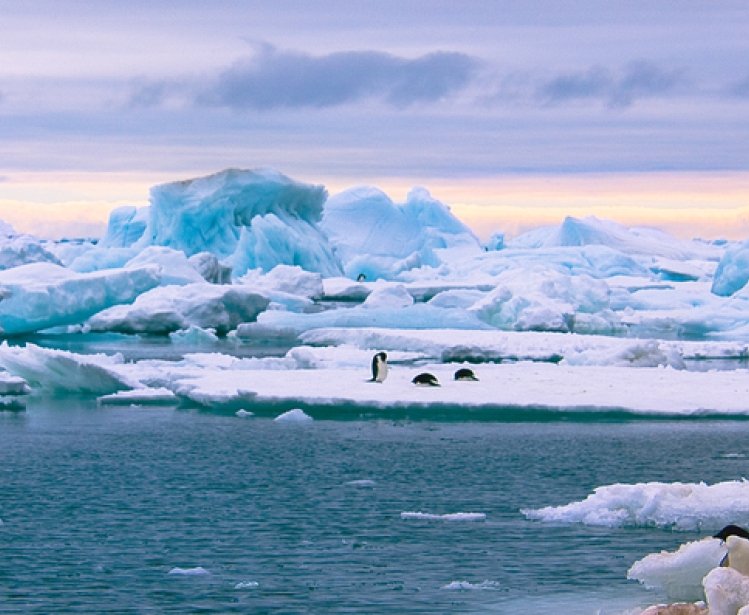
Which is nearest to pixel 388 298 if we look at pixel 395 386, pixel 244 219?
pixel 244 219

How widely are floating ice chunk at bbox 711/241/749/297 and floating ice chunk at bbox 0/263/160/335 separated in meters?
18.2

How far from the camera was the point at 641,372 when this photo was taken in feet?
68.6

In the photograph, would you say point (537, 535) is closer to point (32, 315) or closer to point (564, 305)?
point (32, 315)

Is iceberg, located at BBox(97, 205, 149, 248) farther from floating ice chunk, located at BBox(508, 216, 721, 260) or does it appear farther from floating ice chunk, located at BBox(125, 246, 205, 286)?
floating ice chunk, located at BBox(508, 216, 721, 260)

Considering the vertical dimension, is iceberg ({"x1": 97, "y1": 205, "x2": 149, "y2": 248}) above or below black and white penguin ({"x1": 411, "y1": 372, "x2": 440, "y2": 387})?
above

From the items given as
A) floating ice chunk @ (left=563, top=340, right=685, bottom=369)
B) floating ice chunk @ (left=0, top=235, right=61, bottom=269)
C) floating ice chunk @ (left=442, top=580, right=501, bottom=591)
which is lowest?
floating ice chunk @ (left=442, top=580, right=501, bottom=591)

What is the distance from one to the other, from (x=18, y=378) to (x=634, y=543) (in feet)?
38.0

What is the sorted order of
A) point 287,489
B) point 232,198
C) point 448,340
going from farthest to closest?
point 232,198, point 448,340, point 287,489

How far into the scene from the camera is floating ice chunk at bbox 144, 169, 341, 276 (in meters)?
46.2

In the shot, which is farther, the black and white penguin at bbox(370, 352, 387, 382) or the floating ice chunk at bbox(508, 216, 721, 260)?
the floating ice chunk at bbox(508, 216, 721, 260)

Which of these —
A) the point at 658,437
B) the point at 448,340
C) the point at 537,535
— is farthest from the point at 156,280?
the point at 537,535

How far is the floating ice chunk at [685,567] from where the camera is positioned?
26.5 ft

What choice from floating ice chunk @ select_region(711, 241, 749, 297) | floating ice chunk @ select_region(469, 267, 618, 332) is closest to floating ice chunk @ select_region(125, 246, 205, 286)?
floating ice chunk @ select_region(469, 267, 618, 332)

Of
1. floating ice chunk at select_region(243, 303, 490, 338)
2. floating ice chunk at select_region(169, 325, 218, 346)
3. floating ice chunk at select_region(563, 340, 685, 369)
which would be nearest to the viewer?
floating ice chunk at select_region(563, 340, 685, 369)
